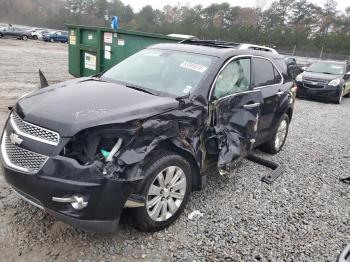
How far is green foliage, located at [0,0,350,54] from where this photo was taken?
148ft

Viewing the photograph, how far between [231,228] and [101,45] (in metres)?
6.24

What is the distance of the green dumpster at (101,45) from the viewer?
7883 millimetres

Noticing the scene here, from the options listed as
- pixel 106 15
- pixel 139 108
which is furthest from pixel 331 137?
pixel 106 15

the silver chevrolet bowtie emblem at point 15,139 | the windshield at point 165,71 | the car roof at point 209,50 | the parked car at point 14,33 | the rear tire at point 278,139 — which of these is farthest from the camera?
the parked car at point 14,33

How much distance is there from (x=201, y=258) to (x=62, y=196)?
1358mm

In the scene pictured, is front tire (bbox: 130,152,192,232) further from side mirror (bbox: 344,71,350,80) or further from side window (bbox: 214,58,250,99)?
side mirror (bbox: 344,71,350,80)

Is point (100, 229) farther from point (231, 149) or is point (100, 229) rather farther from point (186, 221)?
point (231, 149)

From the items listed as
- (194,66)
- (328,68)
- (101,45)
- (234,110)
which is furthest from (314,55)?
(194,66)

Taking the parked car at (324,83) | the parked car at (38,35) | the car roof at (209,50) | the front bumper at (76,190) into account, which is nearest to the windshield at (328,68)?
the parked car at (324,83)

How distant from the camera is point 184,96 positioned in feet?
11.3

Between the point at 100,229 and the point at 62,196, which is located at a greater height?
the point at 62,196

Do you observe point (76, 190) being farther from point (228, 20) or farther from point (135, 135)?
point (228, 20)

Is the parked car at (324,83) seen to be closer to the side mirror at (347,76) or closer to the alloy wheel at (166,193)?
the side mirror at (347,76)

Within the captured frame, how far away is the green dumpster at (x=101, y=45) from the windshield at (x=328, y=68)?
8.24m
